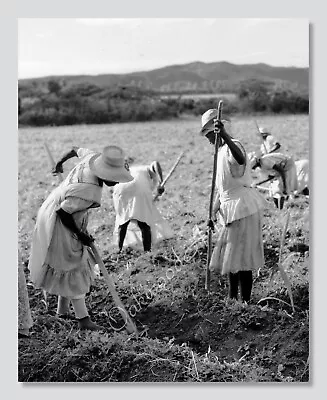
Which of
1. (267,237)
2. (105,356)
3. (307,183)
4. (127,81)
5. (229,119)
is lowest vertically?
(105,356)

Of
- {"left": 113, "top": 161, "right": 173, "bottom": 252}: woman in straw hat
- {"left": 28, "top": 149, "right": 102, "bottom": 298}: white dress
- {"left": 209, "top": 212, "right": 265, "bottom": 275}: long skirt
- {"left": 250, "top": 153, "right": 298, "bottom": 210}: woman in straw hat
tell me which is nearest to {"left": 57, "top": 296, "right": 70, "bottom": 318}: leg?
{"left": 28, "top": 149, "right": 102, "bottom": 298}: white dress

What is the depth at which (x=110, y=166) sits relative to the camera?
323cm

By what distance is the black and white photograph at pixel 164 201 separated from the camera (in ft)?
11.0

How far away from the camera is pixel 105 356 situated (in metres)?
3.34

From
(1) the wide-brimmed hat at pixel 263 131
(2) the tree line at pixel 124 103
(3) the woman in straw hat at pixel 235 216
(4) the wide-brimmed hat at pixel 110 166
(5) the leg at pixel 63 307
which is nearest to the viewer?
(4) the wide-brimmed hat at pixel 110 166

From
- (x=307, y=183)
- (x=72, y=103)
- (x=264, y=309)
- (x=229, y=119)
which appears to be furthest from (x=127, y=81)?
(x=264, y=309)

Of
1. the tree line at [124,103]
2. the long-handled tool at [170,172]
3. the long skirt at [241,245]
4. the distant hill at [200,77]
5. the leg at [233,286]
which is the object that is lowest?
the leg at [233,286]

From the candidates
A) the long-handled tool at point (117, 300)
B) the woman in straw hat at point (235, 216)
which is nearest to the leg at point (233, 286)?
the woman in straw hat at point (235, 216)

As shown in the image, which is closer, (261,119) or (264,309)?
(264,309)

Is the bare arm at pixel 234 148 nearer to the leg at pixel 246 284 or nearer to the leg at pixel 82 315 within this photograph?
the leg at pixel 246 284

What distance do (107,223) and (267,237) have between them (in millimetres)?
881

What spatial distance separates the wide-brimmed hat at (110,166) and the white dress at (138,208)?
33 centimetres

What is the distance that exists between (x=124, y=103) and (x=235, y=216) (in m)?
0.90

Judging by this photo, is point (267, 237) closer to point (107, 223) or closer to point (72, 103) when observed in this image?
point (107, 223)
